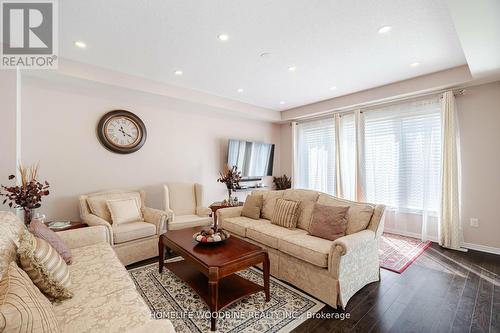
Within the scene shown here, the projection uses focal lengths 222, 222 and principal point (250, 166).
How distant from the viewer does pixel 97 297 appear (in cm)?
149

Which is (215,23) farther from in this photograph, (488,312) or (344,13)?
(488,312)

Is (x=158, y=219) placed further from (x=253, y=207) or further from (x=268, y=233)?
(x=268, y=233)

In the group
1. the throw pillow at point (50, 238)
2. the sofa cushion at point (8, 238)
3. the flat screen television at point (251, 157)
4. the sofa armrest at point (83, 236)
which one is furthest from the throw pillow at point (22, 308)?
the flat screen television at point (251, 157)

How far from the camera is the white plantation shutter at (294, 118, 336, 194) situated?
5.21 m

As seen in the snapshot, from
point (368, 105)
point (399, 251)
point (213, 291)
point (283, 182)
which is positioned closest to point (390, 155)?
point (368, 105)

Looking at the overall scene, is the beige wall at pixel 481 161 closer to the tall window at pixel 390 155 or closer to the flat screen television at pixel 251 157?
the tall window at pixel 390 155

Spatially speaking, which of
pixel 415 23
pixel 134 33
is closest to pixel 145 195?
pixel 134 33

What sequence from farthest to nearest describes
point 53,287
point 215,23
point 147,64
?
point 147,64 < point 215,23 < point 53,287

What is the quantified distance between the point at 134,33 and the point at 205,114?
2.46 m

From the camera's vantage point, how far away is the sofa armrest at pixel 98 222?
270 cm

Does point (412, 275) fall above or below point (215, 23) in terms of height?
below

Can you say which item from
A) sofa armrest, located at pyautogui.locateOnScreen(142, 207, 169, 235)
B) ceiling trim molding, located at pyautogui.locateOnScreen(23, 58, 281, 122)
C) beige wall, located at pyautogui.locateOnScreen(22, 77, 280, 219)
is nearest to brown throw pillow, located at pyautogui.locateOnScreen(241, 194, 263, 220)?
sofa armrest, located at pyautogui.locateOnScreen(142, 207, 169, 235)

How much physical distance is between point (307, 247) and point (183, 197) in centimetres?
253

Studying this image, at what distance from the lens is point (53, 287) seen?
1419 millimetres
